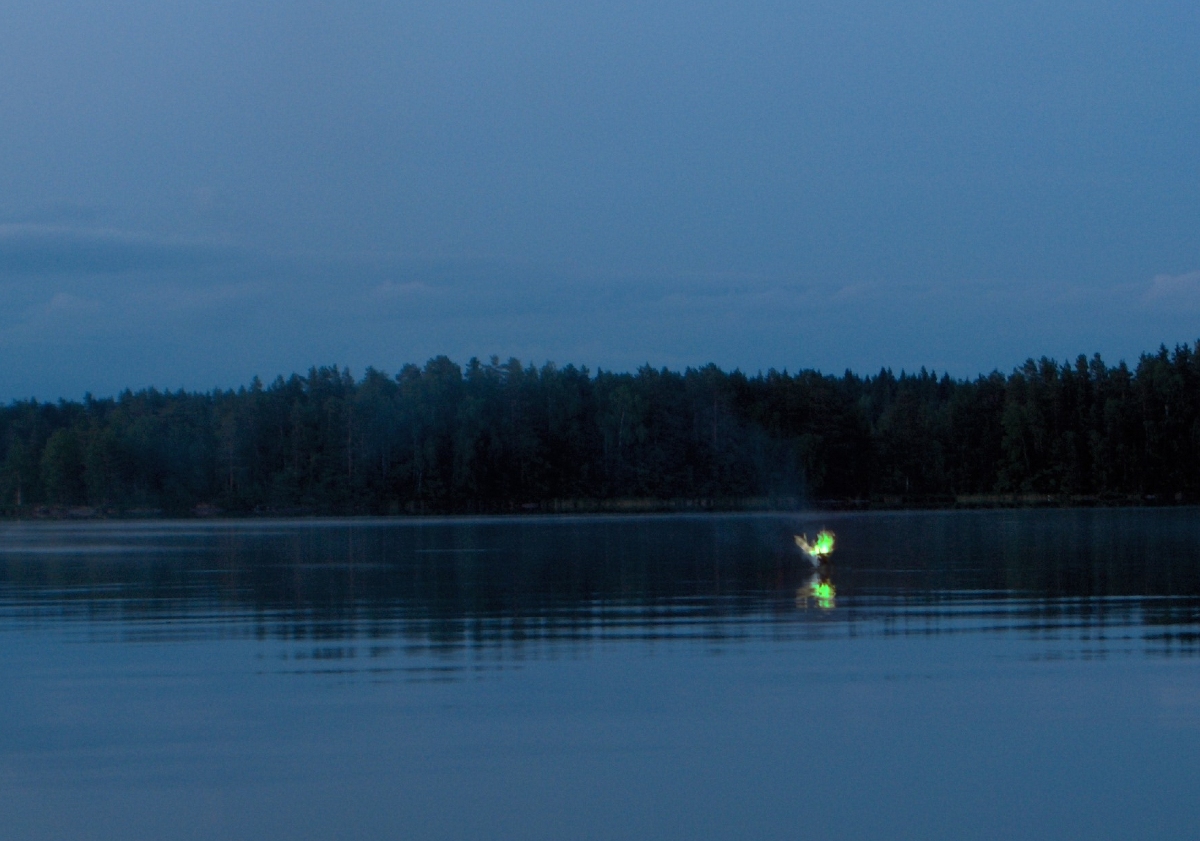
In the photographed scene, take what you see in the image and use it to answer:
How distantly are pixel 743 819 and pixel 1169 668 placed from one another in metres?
8.69

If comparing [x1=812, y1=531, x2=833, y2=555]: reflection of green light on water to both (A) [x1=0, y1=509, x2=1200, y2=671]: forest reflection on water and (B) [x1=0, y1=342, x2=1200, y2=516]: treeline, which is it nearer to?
(A) [x1=0, y1=509, x2=1200, y2=671]: forest reflection on water

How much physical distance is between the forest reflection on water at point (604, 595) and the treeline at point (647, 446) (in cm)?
8262

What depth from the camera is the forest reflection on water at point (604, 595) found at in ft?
71.4

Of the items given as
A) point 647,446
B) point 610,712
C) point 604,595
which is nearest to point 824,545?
point 604,595

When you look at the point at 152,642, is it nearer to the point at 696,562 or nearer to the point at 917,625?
the point at 917,625

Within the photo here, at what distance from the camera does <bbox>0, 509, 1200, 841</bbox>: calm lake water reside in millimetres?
11102

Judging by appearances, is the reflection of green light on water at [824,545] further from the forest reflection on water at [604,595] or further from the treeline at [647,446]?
the treeline at [647,446]

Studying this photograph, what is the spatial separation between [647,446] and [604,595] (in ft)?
363

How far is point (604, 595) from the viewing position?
2906 cm

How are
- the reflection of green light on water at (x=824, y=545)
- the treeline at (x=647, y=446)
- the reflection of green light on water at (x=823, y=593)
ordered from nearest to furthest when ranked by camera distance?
the reflection of green light on water at (x=823, y=593) < the reflection of green light on water at (x=824, y=545) < the treeline at (x=647, y=446)

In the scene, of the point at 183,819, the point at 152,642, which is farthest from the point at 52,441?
Result: the point at 183,819

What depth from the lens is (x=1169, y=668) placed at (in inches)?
690

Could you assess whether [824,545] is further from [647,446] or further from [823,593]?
[647,446]

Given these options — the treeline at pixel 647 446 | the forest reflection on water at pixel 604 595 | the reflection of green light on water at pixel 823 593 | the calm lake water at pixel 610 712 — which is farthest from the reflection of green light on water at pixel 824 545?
the treeline at pixel 647 446
